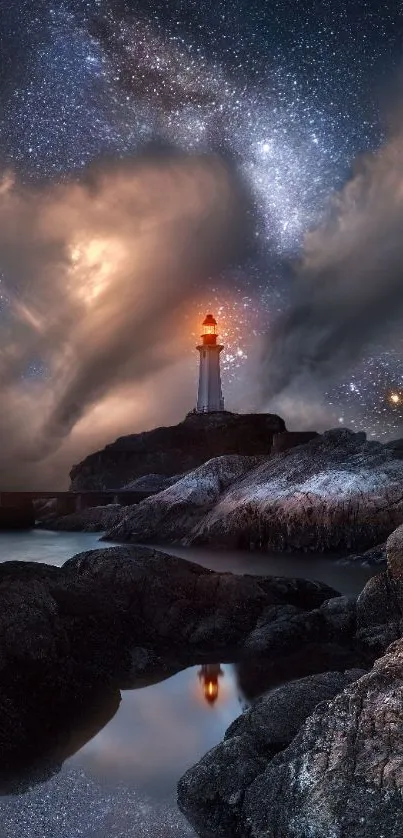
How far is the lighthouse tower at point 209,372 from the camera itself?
79.6 meters

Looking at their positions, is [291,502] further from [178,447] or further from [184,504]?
[178,447]

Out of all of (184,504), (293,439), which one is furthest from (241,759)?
(293,439)

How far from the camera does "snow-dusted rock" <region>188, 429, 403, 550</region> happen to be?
75.4ft

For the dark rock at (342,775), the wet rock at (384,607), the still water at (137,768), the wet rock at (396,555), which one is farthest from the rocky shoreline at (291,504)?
the dark rock at (342,775)

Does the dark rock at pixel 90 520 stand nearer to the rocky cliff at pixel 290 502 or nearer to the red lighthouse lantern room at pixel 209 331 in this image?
the rocky cliff at pixel 290 502

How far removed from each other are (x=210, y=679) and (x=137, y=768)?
258 cm

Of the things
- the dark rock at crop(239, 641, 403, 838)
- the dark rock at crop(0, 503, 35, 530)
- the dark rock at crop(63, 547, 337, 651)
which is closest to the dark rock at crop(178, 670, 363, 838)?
the dark rock at crop(239, 641, 403, 838)

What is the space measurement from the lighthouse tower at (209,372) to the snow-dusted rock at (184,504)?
46950mm

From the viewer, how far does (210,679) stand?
25.4ft

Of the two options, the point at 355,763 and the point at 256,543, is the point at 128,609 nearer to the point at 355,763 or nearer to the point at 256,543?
the point at 355,763

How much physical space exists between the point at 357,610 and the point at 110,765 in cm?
533

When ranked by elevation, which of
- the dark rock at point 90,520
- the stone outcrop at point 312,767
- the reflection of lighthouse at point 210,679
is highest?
the dark rock at point 90,520

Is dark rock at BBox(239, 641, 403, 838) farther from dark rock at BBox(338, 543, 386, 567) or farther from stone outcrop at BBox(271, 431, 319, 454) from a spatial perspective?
stone outcrop at BBox(271, 431, 319, 454)

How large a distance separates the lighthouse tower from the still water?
238 ft
